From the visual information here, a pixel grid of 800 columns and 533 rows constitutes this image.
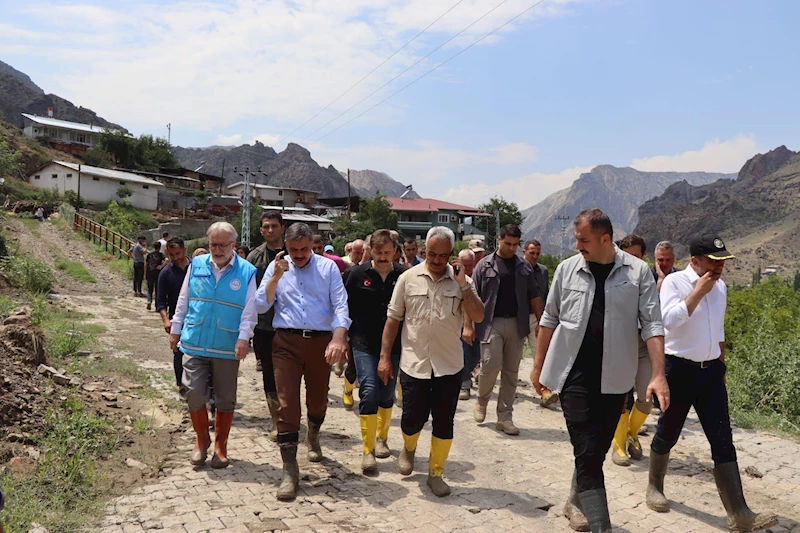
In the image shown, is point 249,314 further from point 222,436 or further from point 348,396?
point 348,396

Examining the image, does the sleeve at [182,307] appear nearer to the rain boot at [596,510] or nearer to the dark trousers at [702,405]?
the rain boot at [596,510]

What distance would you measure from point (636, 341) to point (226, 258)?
10.6ft

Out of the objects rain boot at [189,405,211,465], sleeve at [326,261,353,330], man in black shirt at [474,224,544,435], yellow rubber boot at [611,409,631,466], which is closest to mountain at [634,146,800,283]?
man in black shirt at [474,224,544,435]

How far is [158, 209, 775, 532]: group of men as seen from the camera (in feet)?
12.3

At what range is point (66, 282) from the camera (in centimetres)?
2023

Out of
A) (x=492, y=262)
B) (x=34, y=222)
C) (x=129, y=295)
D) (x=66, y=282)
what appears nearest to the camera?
(x=492, y=262)

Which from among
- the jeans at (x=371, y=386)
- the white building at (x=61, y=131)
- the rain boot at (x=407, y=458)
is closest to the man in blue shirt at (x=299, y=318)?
the jeans at (x=371, y=386)

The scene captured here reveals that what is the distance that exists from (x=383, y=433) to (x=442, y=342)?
1.38 metres

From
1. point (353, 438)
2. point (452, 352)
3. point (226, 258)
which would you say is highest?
point (226, 258)

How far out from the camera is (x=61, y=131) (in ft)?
253

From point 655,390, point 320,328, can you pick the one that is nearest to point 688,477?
point 655,390

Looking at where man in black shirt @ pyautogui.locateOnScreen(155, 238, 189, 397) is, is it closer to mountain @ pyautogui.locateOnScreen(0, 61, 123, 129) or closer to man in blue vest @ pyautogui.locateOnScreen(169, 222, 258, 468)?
man in blue vest @ pyautogui.locateOnScreen(169, 222, 258, 468)

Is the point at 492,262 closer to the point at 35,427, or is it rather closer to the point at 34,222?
the point at 35,427

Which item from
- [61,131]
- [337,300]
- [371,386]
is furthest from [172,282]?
[61,131]
